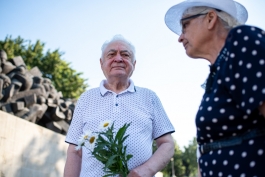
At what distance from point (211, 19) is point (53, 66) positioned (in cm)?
2745

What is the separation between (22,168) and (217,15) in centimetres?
381

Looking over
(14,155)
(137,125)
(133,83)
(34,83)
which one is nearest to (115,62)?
(133,83)

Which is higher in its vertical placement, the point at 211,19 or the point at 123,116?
the point at 211,19

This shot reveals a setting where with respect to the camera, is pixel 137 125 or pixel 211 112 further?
pixel 137 125

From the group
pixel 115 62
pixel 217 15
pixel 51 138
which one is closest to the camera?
pixel 217 15

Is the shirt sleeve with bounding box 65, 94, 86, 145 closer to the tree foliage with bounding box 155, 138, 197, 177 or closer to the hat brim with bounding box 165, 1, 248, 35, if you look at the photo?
the hat brim with bounding box 165, 1, 248, 35

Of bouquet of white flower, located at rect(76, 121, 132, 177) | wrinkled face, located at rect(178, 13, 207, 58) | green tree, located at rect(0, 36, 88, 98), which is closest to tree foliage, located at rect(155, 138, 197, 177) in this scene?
green tree, located at rect(0, 36, 88, 98)

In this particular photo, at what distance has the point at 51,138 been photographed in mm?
5480

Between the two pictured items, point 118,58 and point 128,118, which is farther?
point 118,58

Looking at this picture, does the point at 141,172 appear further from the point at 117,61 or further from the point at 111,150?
the point at 117,61

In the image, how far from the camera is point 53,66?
28.2 meters

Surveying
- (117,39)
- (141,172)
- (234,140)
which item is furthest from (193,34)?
(117,39)

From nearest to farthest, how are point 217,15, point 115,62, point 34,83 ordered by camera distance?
point 217,15
point 115,62
point 34,83

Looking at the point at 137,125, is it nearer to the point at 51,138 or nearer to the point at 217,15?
the point at 217,15
